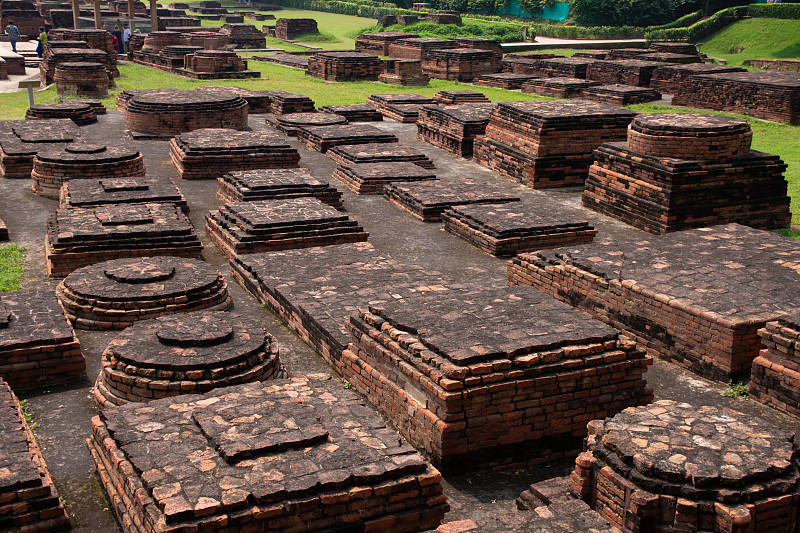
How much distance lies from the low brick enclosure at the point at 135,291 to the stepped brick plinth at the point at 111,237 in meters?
0.68

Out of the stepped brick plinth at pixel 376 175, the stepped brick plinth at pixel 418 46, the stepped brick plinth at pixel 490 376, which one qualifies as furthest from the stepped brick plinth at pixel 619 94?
the stepped brick plinth at pixel 490 376

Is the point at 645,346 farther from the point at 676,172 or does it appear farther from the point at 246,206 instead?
the point at 246,206

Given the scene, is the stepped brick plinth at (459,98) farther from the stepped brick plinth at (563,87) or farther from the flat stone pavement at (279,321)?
the flat stone pavement at (279,321)

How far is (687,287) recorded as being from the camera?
7.18 m

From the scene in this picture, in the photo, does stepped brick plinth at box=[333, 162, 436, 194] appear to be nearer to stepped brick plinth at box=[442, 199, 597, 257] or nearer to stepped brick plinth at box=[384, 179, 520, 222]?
stepped brick plinth at box=[384, 179, 520, 222]

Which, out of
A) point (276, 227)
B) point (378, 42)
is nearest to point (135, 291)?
point (276, 227)

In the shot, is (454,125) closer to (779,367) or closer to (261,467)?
(779,367)

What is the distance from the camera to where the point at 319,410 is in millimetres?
5098

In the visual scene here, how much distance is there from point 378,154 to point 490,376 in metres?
8.32

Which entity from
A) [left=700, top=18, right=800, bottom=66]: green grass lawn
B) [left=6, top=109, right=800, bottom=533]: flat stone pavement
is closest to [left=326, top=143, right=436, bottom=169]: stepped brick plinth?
[left=6, top=109, right=800, bottom=533]: flat stone pavement

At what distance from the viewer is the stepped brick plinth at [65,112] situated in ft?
51.7

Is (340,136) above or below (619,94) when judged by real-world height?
below

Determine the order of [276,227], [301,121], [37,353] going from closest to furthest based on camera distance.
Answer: [37,353] → [276,227] → [301,121]

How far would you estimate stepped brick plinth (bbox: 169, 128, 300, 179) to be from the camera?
498 inches
